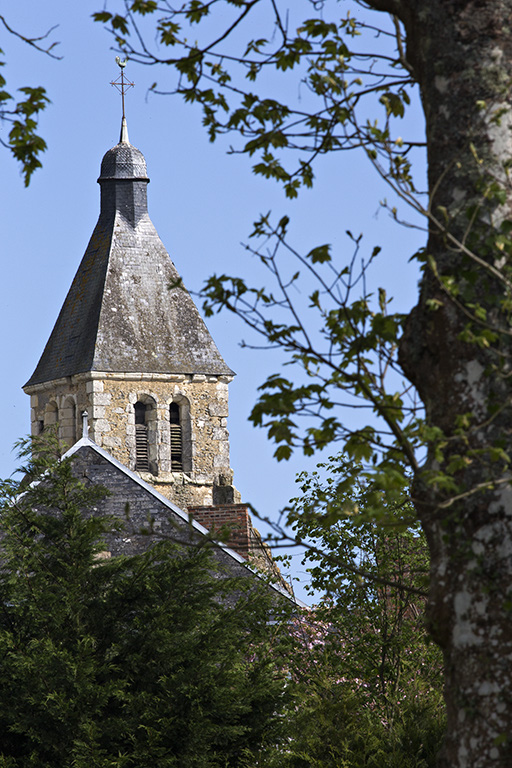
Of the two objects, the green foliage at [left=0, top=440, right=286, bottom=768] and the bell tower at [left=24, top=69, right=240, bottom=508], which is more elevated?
the bell tower at [left=24, top=69, right=240, bottom=508]

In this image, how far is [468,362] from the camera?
13.3 ft

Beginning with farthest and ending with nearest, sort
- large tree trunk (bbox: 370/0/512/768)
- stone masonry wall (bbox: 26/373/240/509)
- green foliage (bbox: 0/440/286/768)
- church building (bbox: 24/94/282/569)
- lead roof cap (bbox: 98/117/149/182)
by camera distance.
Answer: lead roof cap (bbox: 98/117/149/182) → church building (bbox: 24/94/282/569) → stone masonry wall (bbox: 26/373/240/509) → green foliage (bbox: 0/440/286/768) → large tree trunk (bbox: 370/0/512/768)

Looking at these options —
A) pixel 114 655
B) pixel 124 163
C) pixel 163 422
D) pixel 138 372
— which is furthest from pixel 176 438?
pixel 114 655

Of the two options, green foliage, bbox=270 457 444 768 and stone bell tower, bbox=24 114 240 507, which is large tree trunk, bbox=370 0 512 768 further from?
stone bell tower, bbox=24 114 240 507

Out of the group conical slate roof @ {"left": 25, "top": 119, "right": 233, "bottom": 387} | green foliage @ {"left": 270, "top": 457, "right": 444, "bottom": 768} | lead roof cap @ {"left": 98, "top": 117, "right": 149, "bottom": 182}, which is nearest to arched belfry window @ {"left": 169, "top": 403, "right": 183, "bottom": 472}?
conical slate roof @ {"left": 25, "top": 119, "right": 233, "bottom": 387}

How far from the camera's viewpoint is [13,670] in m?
9.23

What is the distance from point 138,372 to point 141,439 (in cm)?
186

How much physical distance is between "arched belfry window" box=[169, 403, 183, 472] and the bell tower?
0.03 meters

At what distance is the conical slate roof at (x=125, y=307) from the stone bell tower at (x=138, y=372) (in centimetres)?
3

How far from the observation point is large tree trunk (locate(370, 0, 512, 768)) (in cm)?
380

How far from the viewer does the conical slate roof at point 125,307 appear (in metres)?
31.8

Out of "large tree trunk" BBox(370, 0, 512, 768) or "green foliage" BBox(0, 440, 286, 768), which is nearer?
"large tree trunk" BBox(370, 0, 512, 768)

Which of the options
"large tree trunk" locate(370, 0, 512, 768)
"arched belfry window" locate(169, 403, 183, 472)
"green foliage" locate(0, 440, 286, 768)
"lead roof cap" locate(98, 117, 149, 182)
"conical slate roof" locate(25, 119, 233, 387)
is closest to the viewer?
"large tree trunk" locate(370, 0, 512, 768)

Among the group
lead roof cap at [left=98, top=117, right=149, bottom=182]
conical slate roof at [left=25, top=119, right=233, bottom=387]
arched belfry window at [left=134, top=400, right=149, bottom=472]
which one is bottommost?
arched belfry window at [left=134, top=400, right=149, bottom=472]
